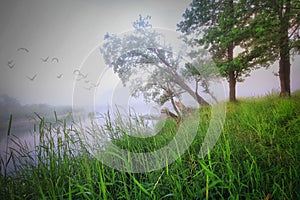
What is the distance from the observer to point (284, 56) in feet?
4.52

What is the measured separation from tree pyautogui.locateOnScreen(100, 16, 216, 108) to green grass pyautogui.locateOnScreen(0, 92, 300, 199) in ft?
1.30

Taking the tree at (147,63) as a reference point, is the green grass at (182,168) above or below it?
below

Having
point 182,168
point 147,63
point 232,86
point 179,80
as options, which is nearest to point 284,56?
point 232,86

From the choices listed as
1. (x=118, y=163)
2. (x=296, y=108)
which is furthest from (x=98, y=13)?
(x=296, y=108)

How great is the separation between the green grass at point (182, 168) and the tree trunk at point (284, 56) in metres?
0.10

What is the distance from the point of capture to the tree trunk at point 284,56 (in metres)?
1.35

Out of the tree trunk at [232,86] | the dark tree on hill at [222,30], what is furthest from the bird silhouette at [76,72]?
the tree trunk at [232,86]

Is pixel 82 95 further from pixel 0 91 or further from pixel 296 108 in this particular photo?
pixel 296 108

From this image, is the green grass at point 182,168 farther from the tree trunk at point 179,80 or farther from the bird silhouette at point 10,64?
the bird silhouette at point 10,64

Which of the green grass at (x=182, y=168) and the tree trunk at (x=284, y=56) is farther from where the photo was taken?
the tree trunk at (x=284, y=56)

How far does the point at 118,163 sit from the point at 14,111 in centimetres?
103

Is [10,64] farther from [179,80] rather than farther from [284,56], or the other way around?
[284,56]

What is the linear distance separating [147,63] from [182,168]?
1206 mm

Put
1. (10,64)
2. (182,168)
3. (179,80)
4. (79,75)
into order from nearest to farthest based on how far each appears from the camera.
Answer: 1. (182,168)
2. (10,64)
3. (79,75)
4. (179,80)
